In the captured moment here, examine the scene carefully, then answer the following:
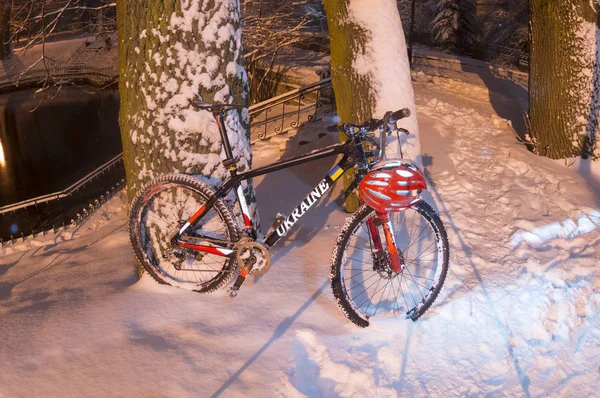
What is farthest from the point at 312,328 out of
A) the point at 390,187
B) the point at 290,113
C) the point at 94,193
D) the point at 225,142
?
the point at 94,193

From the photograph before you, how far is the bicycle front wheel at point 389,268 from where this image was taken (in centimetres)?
336

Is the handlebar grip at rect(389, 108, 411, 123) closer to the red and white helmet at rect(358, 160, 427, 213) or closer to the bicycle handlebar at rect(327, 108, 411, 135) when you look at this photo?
the bicycle handlebar at rect(327, 108, 411, 135)

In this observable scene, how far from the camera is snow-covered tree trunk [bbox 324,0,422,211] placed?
480 cm

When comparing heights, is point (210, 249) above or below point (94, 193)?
above

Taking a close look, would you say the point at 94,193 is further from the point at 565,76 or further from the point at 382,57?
the point at 565,76

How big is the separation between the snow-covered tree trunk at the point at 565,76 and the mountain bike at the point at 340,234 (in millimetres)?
4020

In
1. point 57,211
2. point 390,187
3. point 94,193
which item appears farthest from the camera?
point 94,193

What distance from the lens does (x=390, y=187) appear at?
10.6 feet

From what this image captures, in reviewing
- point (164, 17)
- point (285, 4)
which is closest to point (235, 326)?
point (164, 17)

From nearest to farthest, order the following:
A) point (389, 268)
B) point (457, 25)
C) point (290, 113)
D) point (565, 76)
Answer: point (389, 268), point (565, 76), point (290, 113), point (457, 25)

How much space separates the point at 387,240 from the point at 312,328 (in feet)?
2.57

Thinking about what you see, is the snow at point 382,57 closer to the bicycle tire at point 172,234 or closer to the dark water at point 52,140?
the bicycle tire at point 172,234

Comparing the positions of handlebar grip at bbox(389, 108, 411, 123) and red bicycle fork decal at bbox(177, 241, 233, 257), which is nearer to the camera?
handlebar grip at bbox(389, 108, 411, 123)

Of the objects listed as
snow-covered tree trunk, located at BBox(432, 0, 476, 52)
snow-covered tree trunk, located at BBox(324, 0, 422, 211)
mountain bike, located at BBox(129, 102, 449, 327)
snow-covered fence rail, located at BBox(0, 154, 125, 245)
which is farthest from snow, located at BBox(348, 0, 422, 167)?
snow-covered tree trunk, located at BBox(432, 0, 476, 52)
